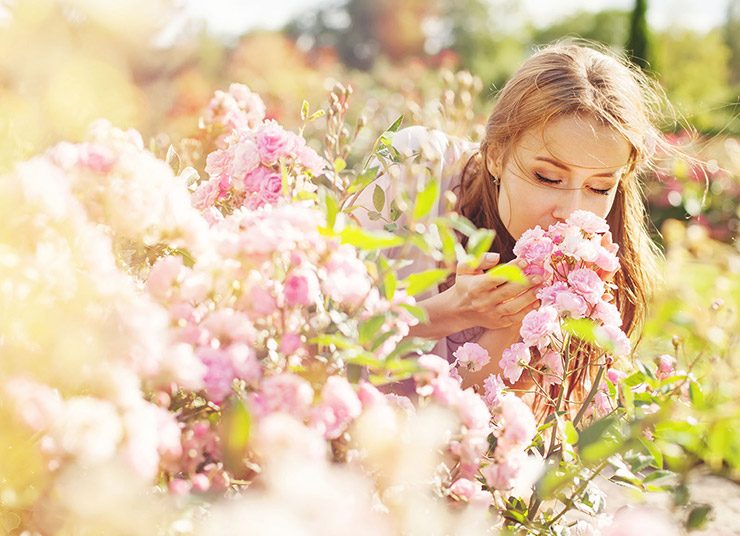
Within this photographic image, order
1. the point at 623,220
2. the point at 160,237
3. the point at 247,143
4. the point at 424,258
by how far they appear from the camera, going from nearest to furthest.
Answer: the point at 160,237 < the point at 247,143 < the point at 623,220 < the point at 424,258

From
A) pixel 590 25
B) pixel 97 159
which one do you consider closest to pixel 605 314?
pixel 97 159

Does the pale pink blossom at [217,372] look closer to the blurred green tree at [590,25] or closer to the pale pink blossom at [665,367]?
the pale pink blossom at [665,367]

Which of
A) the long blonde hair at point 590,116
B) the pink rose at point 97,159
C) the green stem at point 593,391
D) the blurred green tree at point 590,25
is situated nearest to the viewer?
the pink rose at point 97,159

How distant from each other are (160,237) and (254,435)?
1.09 ft

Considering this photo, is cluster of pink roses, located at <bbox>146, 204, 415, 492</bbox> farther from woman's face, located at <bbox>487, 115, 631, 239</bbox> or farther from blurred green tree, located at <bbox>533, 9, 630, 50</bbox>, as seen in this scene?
blurred green tree, located at <bbox>533, 9, 630, 50</bbox>

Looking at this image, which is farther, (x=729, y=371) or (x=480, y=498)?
(x=480, y=498)

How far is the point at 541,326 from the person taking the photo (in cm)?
141

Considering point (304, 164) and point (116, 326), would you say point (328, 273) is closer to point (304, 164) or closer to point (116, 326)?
point (116, 326)

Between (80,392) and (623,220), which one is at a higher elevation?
(80,392)

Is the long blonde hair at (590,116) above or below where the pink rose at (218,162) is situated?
below

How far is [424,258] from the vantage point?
99.1 inches

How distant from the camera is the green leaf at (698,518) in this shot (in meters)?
0.98

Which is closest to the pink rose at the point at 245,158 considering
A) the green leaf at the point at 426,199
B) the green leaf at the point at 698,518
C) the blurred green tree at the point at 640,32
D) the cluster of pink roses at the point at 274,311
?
the cluster of pink roses at the point at 274,311

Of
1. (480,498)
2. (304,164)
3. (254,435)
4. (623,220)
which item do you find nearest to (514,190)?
(623,220)
